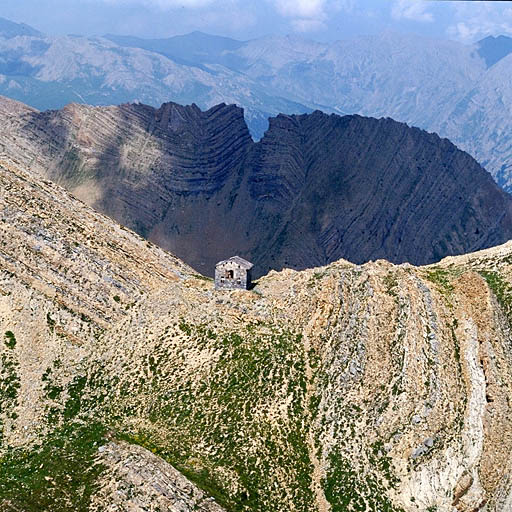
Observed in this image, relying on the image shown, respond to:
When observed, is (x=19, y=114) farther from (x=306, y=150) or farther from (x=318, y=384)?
(x=318, y=384)

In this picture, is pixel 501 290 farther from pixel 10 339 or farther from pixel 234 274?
pixel 10 339

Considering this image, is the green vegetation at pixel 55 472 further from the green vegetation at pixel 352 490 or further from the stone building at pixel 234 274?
the stone building at pixel 234 274

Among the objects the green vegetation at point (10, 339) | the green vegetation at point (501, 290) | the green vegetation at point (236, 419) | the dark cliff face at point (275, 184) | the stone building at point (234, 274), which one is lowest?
the green vegetation at point (236, 419)

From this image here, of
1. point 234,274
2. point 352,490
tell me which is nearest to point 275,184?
point 234,274

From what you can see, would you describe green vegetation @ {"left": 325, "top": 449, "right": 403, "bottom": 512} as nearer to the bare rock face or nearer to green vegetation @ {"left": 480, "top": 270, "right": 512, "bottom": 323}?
the bare rock face

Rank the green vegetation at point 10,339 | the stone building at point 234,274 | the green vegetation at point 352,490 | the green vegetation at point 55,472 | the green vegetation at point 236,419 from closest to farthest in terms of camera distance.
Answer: the green vegetation at point 55,472, the green vegetation at point 352,490, the green vegetation at point 236,419, the green vegetation at point 10,339, the stone building at point 234,274

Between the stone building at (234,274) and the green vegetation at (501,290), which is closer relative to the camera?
the green vegetation at (501,290)

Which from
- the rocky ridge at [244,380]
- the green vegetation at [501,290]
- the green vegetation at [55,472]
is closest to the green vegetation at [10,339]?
the rocky ridge at [244,380]
